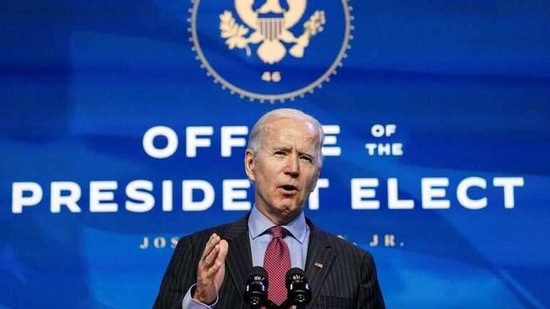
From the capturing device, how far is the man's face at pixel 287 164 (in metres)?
2.57

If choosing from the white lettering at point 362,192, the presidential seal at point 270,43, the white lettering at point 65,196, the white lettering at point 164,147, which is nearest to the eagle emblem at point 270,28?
the presidential seal at point 270,43

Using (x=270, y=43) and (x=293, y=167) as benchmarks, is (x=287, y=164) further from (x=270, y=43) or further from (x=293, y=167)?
(x=270, y=43)

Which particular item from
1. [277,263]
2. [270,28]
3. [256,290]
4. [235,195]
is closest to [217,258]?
[256,290]

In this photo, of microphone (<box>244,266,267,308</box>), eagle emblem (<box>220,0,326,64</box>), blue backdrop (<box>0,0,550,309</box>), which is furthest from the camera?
eagle emblem (<box>220,0,326,64</box>)

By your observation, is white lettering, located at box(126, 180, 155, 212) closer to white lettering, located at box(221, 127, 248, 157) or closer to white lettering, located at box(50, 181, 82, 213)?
white lettering, located at box(50, 181, 82, 213)

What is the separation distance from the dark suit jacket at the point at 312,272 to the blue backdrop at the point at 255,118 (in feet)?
3.28

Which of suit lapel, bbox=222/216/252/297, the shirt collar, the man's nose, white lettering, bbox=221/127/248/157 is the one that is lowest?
suit lapel, bbox=222/216/252/297

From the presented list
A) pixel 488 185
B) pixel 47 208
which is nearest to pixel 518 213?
pixel 488 185

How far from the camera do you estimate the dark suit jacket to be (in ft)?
8.34

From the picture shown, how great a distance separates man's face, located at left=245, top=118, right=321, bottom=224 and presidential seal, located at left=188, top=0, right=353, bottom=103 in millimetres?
1150

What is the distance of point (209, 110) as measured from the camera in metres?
3.76

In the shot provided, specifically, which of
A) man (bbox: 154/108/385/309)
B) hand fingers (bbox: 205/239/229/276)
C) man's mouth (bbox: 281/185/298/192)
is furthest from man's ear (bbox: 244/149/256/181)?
hand fingers (bbox: 205/239/229/276)

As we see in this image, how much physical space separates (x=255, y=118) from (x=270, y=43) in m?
0.28

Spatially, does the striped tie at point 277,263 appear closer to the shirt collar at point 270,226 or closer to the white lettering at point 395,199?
the shirt collar at point 270,226
